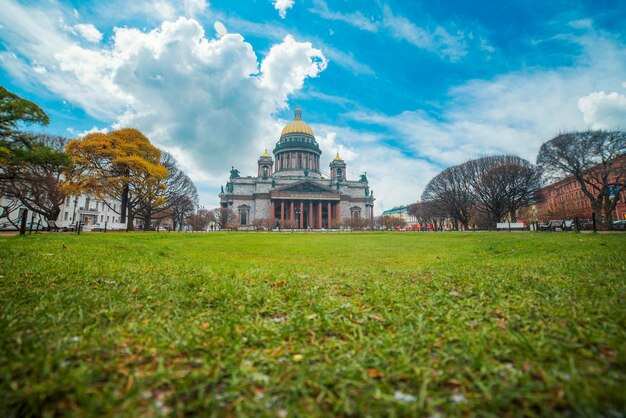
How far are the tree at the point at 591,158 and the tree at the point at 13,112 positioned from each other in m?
45.3

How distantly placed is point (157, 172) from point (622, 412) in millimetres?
31594

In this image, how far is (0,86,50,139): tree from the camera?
720 inches

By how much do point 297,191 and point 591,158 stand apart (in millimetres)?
45824

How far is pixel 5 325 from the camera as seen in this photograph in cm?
201

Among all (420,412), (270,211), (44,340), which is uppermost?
(270,211)

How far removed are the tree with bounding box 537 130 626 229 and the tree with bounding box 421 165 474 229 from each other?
12198mm

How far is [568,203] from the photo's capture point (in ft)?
173

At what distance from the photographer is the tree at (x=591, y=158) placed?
26.2m

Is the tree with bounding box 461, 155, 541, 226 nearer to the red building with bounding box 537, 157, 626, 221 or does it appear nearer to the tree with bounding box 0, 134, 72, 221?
the red building with bounding box 537, 157, 626, 221

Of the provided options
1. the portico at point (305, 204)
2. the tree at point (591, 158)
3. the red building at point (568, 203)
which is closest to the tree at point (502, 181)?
the red building at point (568, 203)

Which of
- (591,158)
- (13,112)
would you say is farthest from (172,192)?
(591,158)

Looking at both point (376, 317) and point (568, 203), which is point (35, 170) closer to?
point (376, 317)

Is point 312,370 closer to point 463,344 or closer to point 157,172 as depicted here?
point 463,344

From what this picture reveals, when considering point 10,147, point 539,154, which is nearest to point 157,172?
point 10,147
